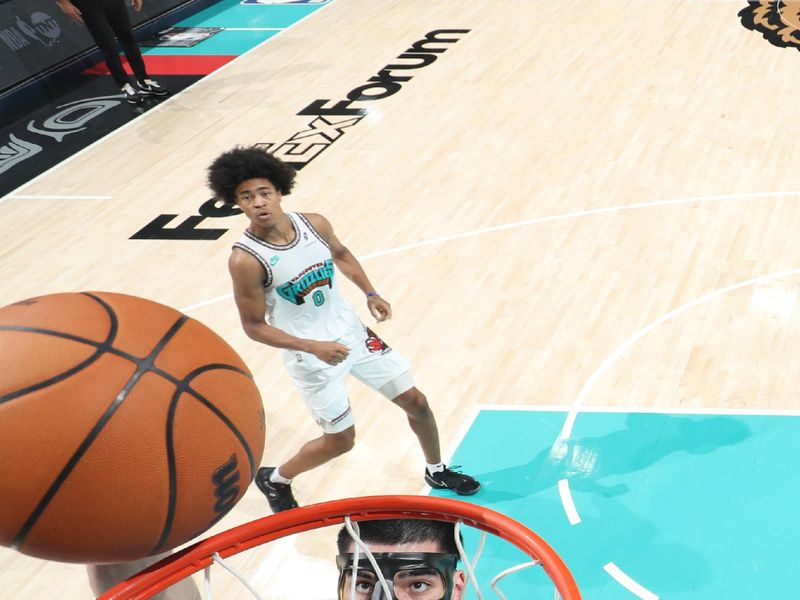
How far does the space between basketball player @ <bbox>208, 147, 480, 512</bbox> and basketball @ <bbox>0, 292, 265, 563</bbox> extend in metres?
1.71

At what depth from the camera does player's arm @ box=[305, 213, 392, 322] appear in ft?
16.0

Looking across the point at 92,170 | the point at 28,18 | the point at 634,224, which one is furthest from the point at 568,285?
the point at 28,18

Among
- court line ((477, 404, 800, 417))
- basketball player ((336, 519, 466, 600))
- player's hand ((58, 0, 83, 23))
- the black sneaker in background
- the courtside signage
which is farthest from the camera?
the black sneaker in background

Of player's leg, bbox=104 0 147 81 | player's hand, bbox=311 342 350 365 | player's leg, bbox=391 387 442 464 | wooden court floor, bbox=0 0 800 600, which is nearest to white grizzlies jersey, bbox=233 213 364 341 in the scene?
player's hand, bbox=311 342 350 365

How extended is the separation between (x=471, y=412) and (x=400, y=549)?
7.46ft

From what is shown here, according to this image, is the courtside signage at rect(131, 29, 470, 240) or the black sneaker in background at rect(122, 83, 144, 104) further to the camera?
the black sneaker in background at rect(122, 83, 144, 104)

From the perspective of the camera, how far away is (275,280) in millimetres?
4688

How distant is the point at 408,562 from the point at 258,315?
4.68 feet

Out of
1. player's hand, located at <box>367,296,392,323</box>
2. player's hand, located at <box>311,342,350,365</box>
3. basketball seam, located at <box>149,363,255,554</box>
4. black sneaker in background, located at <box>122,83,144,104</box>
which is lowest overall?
black sneaker in background, located at <box>122,83,144,104</box>

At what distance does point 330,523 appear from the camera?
3.41 m

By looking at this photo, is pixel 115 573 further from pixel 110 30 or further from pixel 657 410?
pixel 110 30

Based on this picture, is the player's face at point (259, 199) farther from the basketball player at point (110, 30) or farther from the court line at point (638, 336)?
the basketball player at point (110, 30)

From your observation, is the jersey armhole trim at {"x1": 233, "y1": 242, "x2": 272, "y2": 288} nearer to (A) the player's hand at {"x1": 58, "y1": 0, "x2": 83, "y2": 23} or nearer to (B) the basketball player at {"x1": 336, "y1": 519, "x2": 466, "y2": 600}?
(B) the basketball player at {"x1": 336, "y1": 519, "x2": 466, "y2": 600}

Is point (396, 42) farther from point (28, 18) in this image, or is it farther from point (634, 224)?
point (634, 224)
